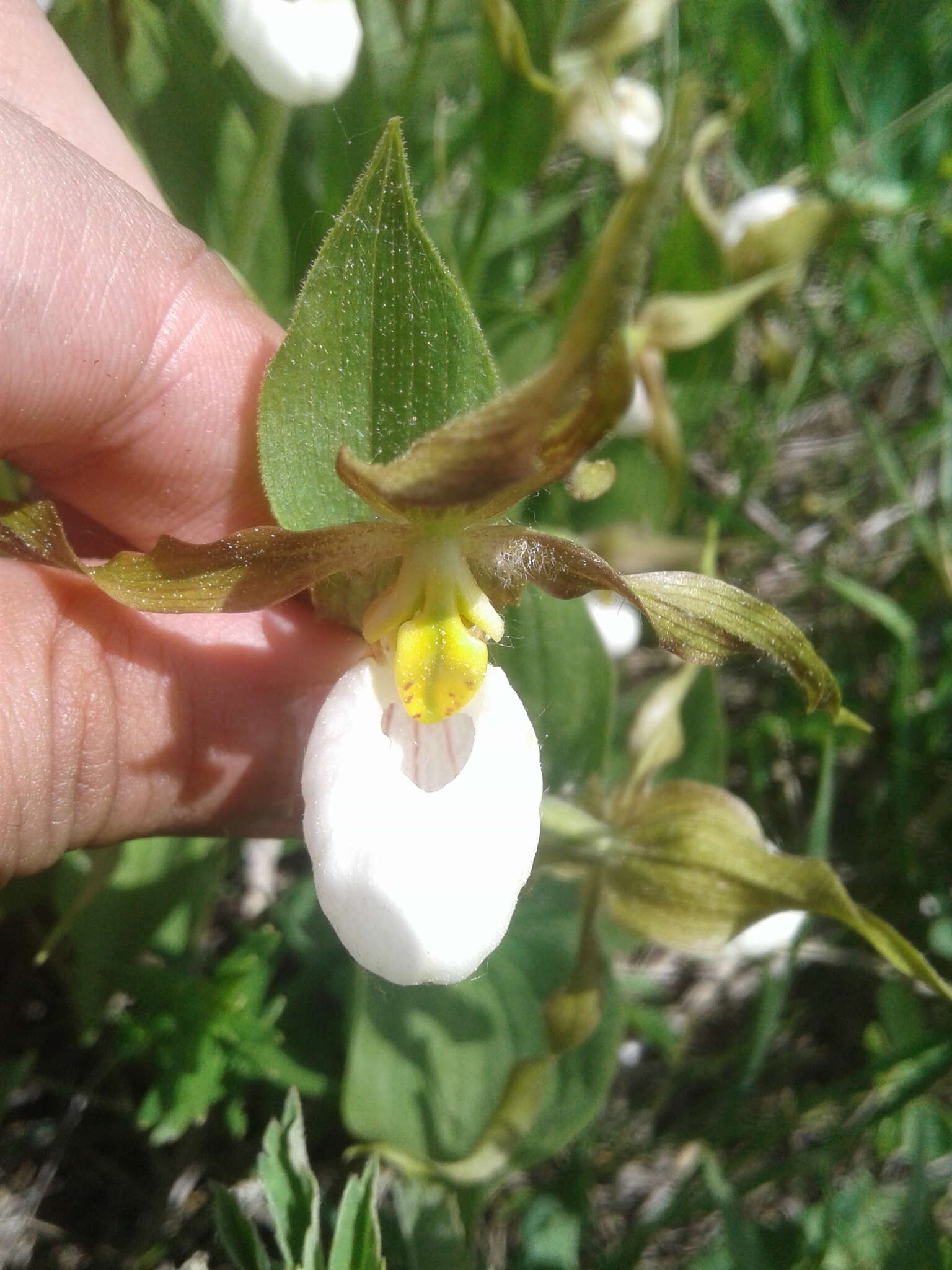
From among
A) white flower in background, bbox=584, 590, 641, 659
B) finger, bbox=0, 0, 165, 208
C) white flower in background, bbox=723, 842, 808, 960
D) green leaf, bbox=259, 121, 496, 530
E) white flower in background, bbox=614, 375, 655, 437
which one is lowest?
white flower in background, bbox=723, 842, 808, 960

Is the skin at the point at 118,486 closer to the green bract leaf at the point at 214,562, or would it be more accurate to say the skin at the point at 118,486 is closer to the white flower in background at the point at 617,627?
the green bract leaf at the point at 214,562

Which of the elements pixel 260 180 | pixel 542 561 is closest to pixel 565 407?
pixel 542 561

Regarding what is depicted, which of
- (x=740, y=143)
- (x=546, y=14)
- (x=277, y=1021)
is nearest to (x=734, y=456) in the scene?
(x=740, y=143)

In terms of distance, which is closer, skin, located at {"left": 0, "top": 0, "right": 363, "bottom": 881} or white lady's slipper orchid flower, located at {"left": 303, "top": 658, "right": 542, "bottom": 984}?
white lady's slipper orchid flower, located at {"left": 303, "top": 658, "right": 542, "bottom": 984}

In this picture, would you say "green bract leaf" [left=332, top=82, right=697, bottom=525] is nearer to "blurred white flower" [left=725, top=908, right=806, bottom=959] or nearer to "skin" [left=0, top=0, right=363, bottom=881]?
"skin" [left=0, top=0, right=363, bottom=881]

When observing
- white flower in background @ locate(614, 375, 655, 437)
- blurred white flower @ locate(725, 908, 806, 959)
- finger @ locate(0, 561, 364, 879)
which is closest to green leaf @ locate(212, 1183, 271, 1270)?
finger @ locate(0, 561, 364, 879)

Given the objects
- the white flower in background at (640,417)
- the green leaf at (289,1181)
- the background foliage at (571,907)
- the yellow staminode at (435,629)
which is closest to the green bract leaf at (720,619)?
the yellow staminode at (435,629)

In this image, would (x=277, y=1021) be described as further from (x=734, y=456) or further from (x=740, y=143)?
(x=740, y=143)

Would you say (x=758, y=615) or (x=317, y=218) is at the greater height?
(x=317, y=218)
